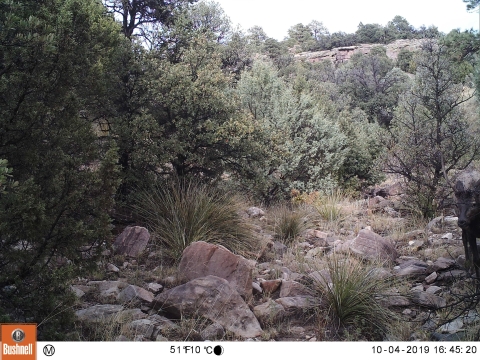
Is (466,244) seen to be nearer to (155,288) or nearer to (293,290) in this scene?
(293,290)

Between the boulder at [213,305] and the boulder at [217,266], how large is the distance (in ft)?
1.37

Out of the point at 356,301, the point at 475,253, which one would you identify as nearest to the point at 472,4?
the point at 475,253

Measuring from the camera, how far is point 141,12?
26.7 ft

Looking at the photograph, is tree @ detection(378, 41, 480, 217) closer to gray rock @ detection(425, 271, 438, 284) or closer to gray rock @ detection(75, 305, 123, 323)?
gray rock @ detection(425, 271, 438, 284)

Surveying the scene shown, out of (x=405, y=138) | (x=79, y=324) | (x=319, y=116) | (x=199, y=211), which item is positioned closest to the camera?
(x=79, y=324)

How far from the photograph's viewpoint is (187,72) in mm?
6625

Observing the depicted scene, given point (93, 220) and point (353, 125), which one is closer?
point (93, 220)

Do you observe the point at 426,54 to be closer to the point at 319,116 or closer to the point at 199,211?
the point at 319,116

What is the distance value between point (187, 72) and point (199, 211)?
2.47 metres

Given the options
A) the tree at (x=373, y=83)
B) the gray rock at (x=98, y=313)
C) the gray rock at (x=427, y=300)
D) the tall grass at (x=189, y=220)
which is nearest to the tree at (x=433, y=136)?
the tall grass at (x=189, y=220)

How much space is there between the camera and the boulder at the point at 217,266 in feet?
12.7
